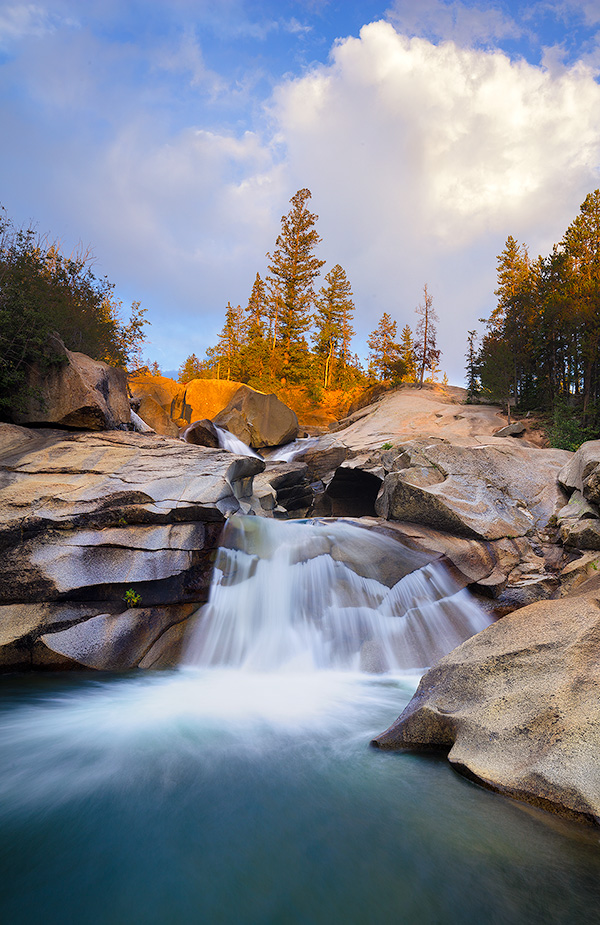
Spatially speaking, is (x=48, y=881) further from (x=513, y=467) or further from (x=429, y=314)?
(x=429, y=314)

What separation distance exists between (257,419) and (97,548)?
17.3 metres

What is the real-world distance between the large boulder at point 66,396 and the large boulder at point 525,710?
9142 mm

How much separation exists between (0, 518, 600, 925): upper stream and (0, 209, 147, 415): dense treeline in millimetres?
6661

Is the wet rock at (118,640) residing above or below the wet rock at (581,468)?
below

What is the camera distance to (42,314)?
367 inches

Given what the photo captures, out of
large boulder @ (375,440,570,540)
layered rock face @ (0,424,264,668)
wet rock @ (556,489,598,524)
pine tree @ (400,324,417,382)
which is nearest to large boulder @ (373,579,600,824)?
layered rock face @ (0,424,264,668)

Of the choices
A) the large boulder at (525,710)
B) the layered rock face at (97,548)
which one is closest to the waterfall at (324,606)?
the layered rock face at (97,548)

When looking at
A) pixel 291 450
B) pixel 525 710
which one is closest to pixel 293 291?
pixel 291 450

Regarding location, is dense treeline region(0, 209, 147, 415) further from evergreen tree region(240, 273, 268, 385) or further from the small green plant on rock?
evergreen tree region(240, 273, 268, 385)

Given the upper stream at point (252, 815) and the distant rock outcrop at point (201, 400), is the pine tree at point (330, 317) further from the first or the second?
the upper stream at point (252, 815)

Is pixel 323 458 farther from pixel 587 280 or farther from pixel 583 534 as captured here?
pixel 587 280

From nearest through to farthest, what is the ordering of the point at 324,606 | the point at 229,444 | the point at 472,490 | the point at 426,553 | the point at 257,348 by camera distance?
the point at 324,606 < the point at 426,553 < the point at 472,490 < the point at 229,444 < the point at 257,348

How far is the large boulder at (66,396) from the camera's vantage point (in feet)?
31.3

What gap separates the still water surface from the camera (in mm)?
2453
